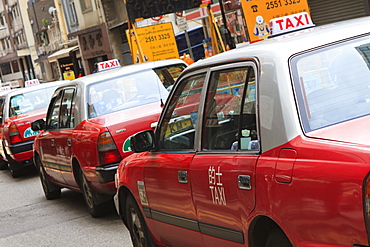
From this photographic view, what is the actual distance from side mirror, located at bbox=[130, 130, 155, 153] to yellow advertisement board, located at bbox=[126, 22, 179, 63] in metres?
16.2

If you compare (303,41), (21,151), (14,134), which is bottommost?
(21,151)

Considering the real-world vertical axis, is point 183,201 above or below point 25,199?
above

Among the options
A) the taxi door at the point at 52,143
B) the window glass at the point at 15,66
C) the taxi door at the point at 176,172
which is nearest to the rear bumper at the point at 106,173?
the taxi door at the point at 52,143

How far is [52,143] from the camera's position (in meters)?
9.74

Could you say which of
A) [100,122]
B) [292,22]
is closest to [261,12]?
[100,122]

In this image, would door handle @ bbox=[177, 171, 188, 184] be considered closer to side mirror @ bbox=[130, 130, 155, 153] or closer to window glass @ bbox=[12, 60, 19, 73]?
side mirror @ bbox=[130, 130, 155, 153]

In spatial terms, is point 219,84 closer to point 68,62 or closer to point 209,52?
point 209,52

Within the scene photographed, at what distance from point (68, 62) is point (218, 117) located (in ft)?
178

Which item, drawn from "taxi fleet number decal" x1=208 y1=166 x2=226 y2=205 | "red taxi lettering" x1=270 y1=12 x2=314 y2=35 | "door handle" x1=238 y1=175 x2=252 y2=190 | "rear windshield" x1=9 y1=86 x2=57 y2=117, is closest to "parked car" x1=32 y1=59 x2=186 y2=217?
"red taxi lettering" x1=270 y1=12 x2=314 y2=35

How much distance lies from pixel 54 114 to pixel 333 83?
22.3 ft

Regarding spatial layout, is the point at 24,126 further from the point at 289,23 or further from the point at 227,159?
the point at 227,159

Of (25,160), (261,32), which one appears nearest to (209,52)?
(261,32)

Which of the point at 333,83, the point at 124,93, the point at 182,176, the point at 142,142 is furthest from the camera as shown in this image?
the point at 124,93

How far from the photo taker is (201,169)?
439cm
